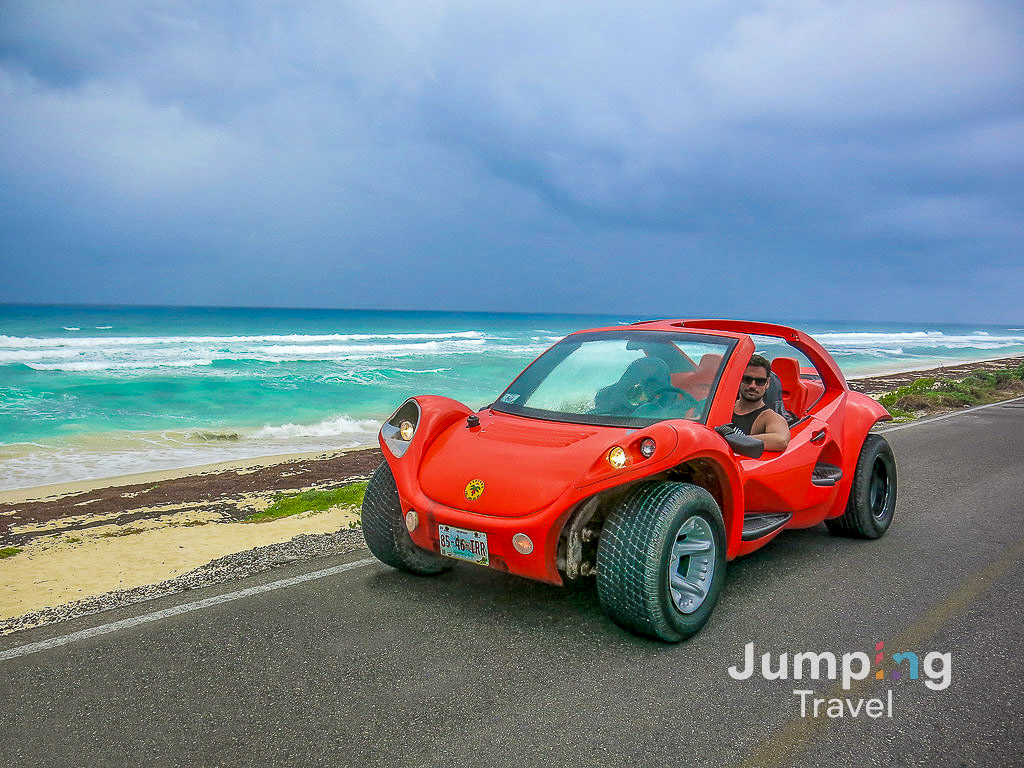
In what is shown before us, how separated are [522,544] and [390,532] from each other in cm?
118

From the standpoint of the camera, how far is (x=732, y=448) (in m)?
4.16

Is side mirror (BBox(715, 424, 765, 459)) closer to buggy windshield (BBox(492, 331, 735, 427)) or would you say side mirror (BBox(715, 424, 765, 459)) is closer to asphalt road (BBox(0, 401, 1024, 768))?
buggy windshield (BBox(492, 331, 735, 427))

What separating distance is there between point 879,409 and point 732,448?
2.44 metres

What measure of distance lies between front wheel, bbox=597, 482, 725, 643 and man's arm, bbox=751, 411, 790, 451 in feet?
3.28

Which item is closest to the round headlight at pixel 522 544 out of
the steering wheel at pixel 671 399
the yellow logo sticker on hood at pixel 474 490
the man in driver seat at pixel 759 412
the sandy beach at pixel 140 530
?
the yellow logo sticker on hood at pixel 474 490

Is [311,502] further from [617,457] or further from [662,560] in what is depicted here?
[662,560]

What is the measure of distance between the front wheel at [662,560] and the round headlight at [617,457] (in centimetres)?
25

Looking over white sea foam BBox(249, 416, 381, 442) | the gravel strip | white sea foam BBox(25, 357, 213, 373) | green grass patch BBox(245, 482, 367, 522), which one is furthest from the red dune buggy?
white sea foam BBox(25, 357, 213, 373)

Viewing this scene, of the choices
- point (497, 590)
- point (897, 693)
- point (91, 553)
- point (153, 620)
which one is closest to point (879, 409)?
point (897, 693)

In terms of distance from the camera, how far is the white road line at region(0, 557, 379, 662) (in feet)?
12.1

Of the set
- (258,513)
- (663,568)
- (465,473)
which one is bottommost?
(258,513)

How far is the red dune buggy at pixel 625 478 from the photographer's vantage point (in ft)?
11.6

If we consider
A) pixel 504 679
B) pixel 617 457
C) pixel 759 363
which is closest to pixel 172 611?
pixel 504 679

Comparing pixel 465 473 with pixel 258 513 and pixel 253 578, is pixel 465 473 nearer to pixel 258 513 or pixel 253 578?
pixel 253 578
